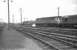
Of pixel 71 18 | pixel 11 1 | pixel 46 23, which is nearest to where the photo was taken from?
pixel 71 18

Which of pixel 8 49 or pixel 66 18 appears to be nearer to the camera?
pixel 8 49

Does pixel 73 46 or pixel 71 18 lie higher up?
pixel 71 18

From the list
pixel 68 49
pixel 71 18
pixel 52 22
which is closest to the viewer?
pixel 68 49

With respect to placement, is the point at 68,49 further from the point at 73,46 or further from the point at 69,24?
the point at 69,24

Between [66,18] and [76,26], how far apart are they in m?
6.65

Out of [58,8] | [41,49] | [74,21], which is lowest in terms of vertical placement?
[41,49]

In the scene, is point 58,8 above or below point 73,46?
above

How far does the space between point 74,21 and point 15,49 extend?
24.2m

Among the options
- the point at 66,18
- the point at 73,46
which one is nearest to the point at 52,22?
the point at 66,18

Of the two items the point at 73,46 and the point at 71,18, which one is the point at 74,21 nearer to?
the point at 71,18

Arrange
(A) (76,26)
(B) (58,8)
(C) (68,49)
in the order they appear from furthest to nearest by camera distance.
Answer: (B) (58,8)
(A) (76,26)
(C) (68,49)

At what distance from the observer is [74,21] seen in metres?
28.9

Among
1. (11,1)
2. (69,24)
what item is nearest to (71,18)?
(69,24)

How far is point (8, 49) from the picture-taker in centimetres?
739
